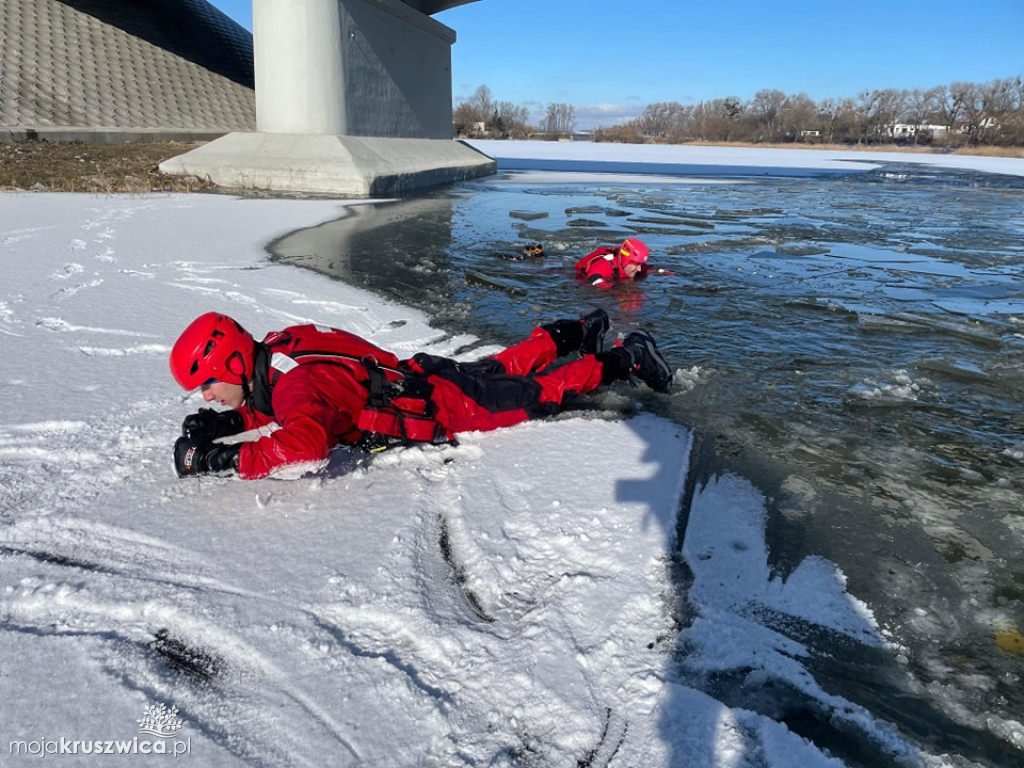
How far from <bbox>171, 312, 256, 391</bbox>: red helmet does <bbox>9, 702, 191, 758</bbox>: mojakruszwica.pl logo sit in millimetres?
1317

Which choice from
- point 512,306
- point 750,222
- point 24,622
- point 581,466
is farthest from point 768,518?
point 750,222

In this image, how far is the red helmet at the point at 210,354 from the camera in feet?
8.39

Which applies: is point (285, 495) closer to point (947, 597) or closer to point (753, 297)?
point (947, 597)

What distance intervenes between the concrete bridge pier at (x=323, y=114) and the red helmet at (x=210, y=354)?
41.4ft

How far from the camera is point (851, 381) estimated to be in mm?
3975

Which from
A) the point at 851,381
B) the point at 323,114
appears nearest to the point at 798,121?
the point at 323,114

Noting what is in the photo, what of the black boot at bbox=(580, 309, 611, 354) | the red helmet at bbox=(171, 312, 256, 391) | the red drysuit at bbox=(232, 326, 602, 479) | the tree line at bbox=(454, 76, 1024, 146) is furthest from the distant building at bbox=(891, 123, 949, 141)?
the red helmet at bbox=(171, 312, 256, 391)

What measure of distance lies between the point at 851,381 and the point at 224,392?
3.43 m

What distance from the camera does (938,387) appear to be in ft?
12.8

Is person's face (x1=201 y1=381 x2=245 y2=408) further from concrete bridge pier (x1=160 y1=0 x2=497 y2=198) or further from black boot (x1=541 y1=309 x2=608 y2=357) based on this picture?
concrete bridge pier (x1=160 y1=0 x2=497 y2=198)

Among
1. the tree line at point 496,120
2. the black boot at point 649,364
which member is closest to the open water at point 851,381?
the black boot at point 649,364

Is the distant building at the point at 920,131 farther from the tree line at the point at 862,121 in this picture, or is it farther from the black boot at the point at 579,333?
the black boot at the point at 579,333

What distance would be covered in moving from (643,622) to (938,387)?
9.61 ft

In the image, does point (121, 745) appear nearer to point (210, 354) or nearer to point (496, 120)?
point (210, 354)
